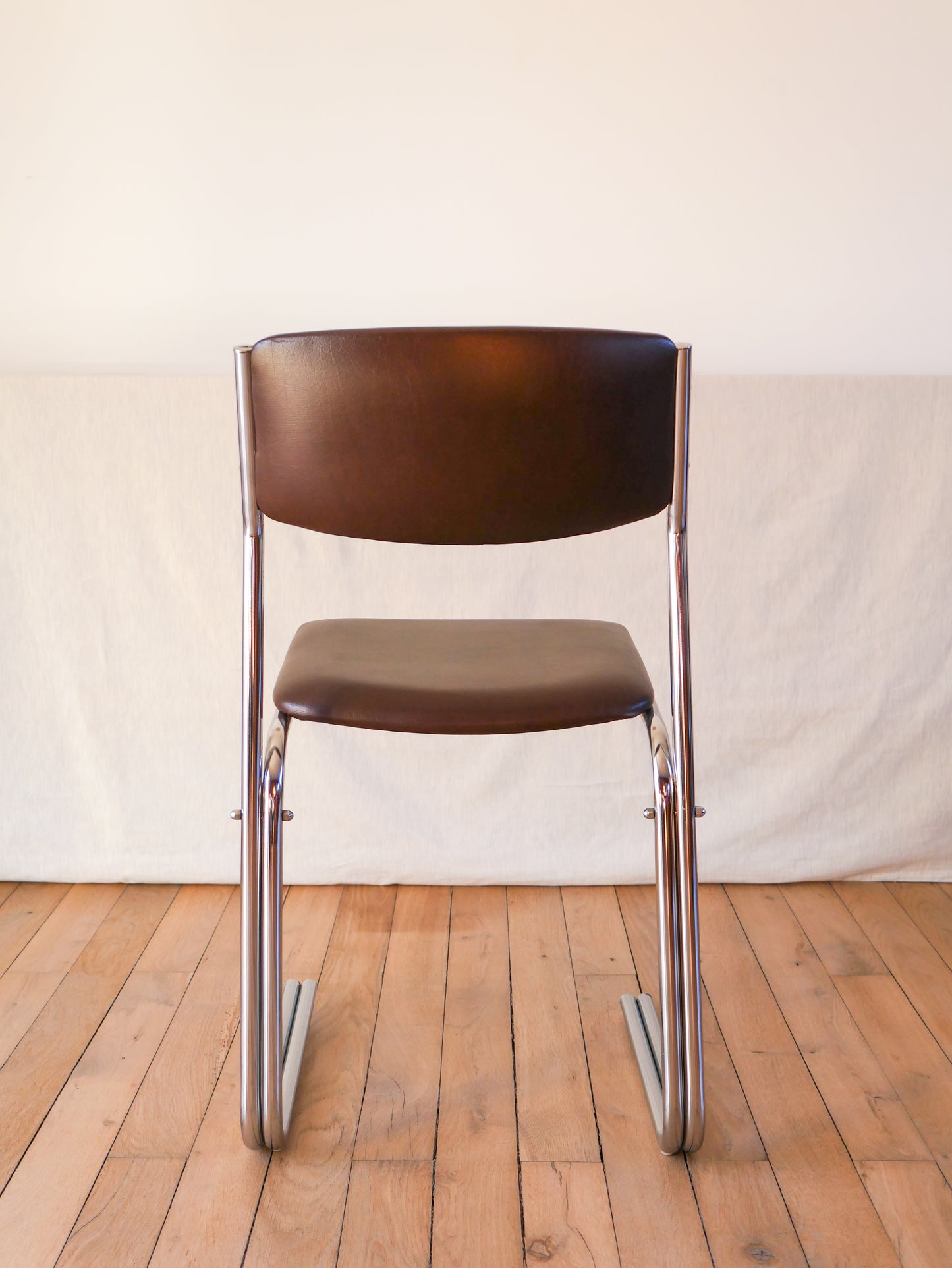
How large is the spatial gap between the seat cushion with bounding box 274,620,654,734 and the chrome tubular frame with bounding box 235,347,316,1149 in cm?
6

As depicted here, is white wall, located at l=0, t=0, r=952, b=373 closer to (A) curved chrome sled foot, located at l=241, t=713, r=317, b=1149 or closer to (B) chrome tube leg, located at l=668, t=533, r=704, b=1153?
(B) chrome tube leg, located at l=668, t=533, r=704, b=1153

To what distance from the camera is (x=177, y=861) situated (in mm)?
1653

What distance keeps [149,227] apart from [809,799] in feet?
4.28

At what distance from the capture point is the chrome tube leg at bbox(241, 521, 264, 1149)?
1023mm

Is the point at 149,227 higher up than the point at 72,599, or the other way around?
the point at 149,227

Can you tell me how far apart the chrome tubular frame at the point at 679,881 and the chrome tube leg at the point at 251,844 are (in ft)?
1.23

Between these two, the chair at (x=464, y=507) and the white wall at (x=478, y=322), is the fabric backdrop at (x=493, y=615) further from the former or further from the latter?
the chair at (x=464, y=507)

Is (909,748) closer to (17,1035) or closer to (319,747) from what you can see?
(319,747)

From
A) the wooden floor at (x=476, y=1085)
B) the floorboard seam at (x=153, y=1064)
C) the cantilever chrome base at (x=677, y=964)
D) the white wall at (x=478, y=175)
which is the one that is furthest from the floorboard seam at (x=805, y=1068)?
the white wall at (x=478, y=175)

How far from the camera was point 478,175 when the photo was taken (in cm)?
161

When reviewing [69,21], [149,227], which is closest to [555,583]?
[149,227]

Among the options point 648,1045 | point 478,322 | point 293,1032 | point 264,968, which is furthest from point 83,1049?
point 478,322

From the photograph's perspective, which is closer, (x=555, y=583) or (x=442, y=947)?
(x=442, y=947)

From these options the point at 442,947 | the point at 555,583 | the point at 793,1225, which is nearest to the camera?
the point at 793,1225
